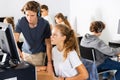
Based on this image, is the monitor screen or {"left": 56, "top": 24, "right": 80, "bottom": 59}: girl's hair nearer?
the monitor screen

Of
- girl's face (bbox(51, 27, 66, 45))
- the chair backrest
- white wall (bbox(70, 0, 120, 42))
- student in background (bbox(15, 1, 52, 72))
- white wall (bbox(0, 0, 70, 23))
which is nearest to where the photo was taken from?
girl's face (bbox(51, 27, 66, 45))

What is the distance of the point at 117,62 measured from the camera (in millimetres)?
3076

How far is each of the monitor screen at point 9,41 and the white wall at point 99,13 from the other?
2.89 metres

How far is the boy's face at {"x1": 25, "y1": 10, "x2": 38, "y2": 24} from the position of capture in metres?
1.99

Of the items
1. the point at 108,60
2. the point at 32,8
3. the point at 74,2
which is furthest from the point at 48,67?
the point at 74,2

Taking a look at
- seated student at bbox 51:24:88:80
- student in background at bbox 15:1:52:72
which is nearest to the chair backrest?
student in background at bbox 15:1:52:72

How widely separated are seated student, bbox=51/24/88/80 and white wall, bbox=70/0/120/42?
2420 millimetres

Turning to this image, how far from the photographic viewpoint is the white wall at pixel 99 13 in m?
4.15

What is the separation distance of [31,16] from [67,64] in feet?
1.75

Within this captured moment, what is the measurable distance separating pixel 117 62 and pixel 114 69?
10 cm

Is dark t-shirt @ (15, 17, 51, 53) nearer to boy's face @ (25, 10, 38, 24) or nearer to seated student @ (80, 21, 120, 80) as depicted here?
boy's face @ (25, 10, 38, 24)

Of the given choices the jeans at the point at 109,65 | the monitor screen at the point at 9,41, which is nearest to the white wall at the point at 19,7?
the jeans at the point at 109,65

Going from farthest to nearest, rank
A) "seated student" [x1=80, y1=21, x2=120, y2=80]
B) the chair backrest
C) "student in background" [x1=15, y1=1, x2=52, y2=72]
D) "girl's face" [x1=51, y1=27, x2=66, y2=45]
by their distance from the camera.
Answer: "seated student" [x1=80, y1=21, x2=120, y2=80] → the chair backrest → "student in background" [x1=15, y1=1, x2=52, y2=72] → "girl's face" [x1=51, y1=27, x2=66, y2=45]

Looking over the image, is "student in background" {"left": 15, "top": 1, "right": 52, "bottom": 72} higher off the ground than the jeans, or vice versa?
"student in background" {"left": 15, "top": 1, "right": 52, "bottom": 72}
